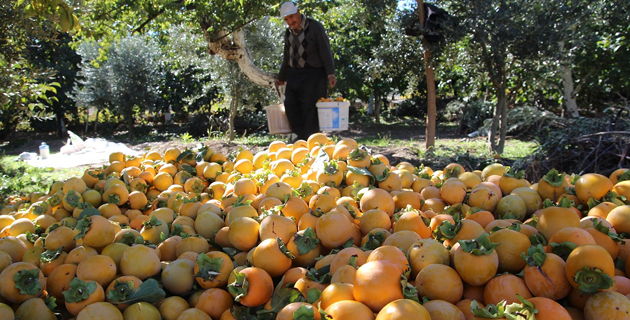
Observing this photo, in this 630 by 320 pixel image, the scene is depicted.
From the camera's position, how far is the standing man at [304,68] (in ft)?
17.9

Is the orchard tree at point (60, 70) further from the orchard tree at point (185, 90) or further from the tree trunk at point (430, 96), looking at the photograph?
the tree trunk at point (430, 96)

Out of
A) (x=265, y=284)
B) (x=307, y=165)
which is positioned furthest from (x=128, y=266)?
(x=307, y=165)

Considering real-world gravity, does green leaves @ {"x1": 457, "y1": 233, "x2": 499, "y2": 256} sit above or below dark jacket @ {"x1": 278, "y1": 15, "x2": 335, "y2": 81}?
below

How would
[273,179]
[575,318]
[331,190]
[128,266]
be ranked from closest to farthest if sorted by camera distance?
[575,318]
[128,266]
[331,190]
[273,179]

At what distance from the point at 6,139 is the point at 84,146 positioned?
27.8 feet

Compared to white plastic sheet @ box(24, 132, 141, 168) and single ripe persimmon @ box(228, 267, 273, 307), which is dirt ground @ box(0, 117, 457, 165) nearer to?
white plastic sheet @ box(24, 132, 141, 168)

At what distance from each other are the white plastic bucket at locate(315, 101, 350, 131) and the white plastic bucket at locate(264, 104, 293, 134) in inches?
26.3

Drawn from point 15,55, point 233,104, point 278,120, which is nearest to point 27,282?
point 278,120

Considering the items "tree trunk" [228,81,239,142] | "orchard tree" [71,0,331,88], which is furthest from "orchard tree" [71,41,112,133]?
"orchard tree" [71,0,331,88]

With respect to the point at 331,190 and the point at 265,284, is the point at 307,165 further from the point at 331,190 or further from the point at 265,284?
the point at 265,284

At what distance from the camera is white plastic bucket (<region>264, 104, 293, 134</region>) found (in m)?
6.28

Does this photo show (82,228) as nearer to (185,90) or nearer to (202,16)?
(202,16)

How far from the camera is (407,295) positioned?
122 cm

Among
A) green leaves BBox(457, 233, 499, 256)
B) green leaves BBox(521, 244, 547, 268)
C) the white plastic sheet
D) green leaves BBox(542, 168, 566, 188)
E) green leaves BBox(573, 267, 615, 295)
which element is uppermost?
green leaves BBox(542, 168, 566, 188)
